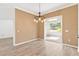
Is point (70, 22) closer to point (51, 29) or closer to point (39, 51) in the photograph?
point (39, 51)

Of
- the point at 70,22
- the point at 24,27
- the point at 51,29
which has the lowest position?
the point at 51,29

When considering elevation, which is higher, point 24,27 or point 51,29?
point 24,27

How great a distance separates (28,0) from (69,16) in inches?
182

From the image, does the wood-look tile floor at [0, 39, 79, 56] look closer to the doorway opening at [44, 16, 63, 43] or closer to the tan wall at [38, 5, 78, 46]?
the tan wall at [38, 5, 78, 46]

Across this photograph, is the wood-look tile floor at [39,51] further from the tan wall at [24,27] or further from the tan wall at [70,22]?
the tan wall at [24,27]

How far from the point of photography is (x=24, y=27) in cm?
759

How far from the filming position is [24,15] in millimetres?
7605

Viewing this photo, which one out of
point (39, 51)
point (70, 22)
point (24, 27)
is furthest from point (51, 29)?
point (39, 51)

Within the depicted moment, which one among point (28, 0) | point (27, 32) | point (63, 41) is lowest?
point (63, 41)

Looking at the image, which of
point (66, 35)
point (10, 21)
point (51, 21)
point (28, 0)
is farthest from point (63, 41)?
point (10, 21)

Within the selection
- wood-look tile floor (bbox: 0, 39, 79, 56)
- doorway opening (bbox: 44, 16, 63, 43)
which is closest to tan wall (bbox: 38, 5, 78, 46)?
wood-look tile floor (bbox: 0, 39, 79, 56)

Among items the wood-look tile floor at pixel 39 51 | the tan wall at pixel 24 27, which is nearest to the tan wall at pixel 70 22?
the wood-look tile floor at pixel 39 51

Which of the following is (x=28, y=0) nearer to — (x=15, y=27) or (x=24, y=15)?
(x=15, y=27)

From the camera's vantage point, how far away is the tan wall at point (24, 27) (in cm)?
672
